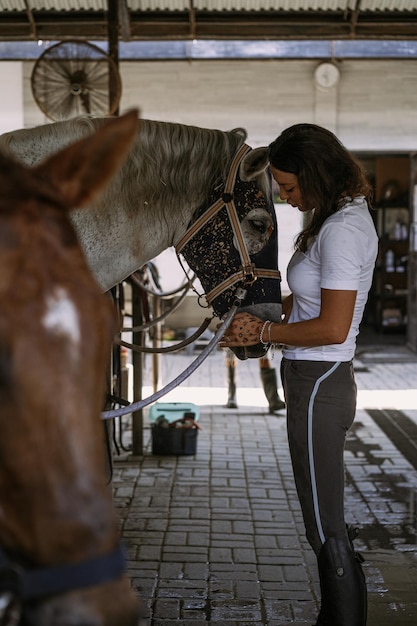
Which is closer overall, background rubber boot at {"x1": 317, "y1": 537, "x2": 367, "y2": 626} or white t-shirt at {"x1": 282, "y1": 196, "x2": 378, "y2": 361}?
white t-shirt at {"x1": 282, "y1": 196, "x2": 378, "y2": 361}

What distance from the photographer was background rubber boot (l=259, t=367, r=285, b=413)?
7770 millimetres

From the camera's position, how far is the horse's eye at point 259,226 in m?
3.39

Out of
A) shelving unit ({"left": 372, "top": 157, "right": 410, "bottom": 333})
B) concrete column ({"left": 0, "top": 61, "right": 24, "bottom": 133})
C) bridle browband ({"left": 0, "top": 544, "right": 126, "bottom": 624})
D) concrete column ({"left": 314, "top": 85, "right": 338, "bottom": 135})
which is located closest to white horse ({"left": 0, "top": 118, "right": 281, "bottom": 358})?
bridle browband ({"left": 0, "top": 544, "right": 126, "bottom": 624})

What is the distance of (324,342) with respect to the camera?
2.79 m

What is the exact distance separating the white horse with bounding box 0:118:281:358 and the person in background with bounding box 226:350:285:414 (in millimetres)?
4083

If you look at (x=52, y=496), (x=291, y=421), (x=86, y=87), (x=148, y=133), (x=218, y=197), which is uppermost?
(x=86, y=87)

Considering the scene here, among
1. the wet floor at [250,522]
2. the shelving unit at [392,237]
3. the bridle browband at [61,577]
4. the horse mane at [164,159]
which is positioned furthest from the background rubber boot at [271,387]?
the shelving unit at [392,237]

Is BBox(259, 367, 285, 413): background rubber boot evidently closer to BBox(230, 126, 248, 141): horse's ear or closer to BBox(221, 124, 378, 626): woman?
BBox(230, 126, 248, 141): horse's ear

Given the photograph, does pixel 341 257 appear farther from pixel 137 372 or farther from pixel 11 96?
pixel 11 96

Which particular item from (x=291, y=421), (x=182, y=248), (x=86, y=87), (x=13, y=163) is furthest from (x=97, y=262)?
(x=86, y=87)

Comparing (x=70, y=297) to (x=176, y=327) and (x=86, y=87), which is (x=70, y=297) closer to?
(x=86, y=87)

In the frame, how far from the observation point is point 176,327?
1309 cm

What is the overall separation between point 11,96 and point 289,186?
10.5 m

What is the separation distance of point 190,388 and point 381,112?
601cm
